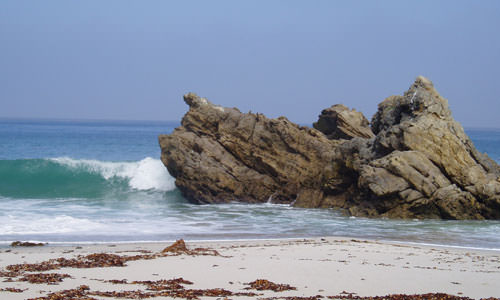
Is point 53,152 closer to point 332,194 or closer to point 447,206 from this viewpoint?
point 332,194

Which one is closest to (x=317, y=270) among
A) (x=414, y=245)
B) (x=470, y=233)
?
(x=414, y=245)

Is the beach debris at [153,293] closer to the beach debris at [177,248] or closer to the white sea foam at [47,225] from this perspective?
the beach debris at [177,248]

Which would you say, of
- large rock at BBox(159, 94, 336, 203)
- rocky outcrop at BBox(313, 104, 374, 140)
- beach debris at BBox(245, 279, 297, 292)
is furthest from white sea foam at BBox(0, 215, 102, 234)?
rocky outcrop at BBox(313, 104, 374, 140)

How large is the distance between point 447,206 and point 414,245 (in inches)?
182

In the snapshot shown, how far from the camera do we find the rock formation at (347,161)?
17.5 metres

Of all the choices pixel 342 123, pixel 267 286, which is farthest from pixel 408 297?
pixel 342 123

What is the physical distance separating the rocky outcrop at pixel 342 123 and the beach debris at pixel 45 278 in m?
16.9

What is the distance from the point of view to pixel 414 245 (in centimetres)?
1323

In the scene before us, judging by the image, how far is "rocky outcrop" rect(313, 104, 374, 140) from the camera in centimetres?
2345

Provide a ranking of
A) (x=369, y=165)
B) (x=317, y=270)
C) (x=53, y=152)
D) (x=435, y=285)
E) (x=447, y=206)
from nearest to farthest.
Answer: (x=435, y=285)
(x=317, y=270)
(x=447, y=206)
(x=369, y=165)
(x=53, y=152)

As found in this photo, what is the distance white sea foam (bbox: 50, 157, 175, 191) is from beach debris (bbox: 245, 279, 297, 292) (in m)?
18.2

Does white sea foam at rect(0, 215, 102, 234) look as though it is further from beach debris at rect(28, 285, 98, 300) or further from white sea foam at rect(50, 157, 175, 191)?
white sea foam at rect(50, 157, 175, 191)

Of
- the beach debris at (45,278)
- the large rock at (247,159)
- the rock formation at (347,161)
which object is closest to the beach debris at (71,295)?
the beach debris at (45,278)

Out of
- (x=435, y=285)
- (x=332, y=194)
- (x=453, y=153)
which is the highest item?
(x=453, y=153)
